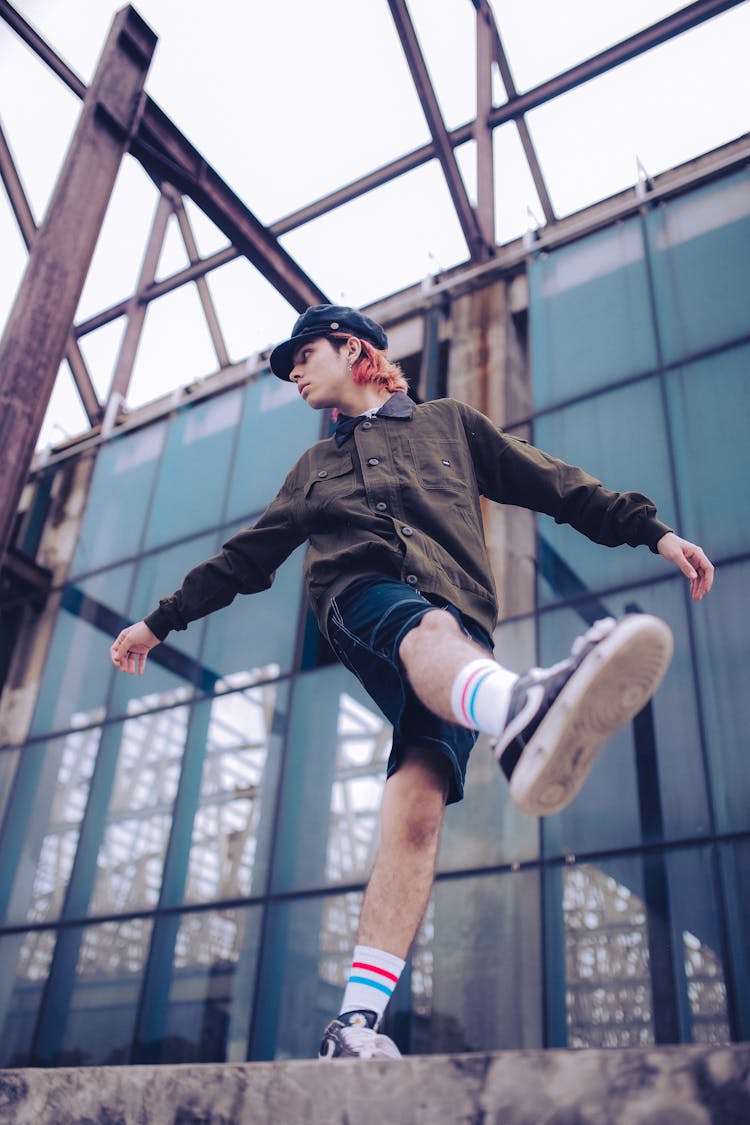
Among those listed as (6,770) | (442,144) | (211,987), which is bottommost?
(211,987)

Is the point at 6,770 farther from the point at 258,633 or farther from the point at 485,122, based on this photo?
the point at 485,122

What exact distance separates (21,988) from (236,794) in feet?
10.6

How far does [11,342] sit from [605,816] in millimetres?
5509

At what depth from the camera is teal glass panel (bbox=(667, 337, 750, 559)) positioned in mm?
8195

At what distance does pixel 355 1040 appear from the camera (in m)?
2.04

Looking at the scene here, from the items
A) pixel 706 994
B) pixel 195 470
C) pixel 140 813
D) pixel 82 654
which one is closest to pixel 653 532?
pixel 706 994

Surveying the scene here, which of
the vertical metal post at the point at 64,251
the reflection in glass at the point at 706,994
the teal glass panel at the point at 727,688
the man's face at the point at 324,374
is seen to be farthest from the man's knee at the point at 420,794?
the teal glass panel at the point at 727,688

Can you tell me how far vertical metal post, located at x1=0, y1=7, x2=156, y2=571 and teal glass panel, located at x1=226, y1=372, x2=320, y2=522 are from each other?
4.68m

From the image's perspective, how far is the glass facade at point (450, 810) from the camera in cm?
723

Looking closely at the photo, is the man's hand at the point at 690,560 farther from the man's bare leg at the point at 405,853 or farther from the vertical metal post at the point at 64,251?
the vertical metal post at the point at 64,251

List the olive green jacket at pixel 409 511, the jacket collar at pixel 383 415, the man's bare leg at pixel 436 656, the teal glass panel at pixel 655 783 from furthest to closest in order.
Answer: the teal glass panel at pixel 655 783 < the jacket collar at pixel 383 415 < the olive green jacket at pixel 409 511 < the man's bare leg at pixel 436 656

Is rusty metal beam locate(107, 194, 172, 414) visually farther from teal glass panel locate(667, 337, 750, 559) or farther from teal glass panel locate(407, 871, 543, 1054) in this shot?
teal glass panel locate(407, 871, 543, 1054)

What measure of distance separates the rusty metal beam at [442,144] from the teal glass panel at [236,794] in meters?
5.74

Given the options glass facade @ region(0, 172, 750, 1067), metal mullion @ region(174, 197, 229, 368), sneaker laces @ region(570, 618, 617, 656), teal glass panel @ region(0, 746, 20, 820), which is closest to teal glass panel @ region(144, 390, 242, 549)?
glass facade @ region(0, 172, 750, 1067)
